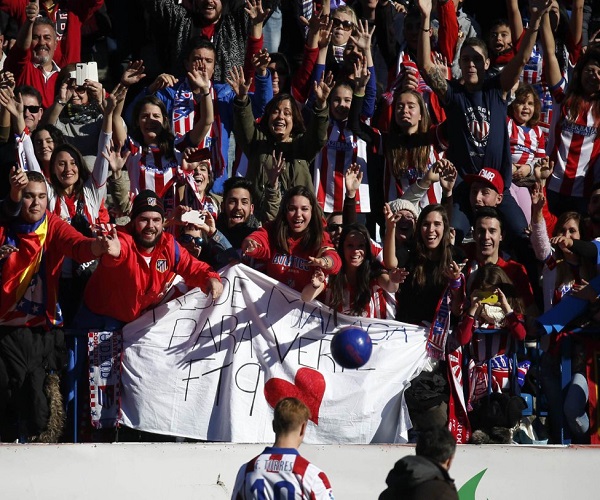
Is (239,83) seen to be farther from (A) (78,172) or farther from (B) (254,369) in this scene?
(B) (254,369)

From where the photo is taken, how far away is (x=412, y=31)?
1405 centimetres

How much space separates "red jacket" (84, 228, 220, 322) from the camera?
33.3ft

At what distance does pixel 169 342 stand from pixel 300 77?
4.13 meters

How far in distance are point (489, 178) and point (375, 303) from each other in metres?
2.01

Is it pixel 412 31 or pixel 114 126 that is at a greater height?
pixel 412 31

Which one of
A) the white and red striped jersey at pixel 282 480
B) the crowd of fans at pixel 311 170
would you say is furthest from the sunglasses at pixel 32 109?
the white and red striped jersey at pixel 282 480

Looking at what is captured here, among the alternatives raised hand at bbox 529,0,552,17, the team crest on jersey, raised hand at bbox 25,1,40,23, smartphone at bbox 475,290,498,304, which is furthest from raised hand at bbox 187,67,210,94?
smartphone at bbox 475,290,498,304

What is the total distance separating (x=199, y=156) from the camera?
11914mm

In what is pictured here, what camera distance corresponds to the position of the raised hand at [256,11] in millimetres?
13461

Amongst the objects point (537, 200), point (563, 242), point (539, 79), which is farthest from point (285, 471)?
point (539, 79)

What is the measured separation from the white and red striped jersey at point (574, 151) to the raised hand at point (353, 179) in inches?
81.9

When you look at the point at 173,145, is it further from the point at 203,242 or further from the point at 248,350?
the point at 248,350

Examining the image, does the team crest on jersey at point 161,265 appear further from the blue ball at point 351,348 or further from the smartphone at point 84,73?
the smartphone at point 84,73

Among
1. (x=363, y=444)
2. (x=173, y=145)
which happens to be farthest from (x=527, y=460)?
(x=173, y=145)
